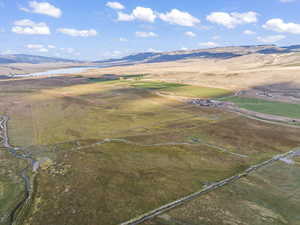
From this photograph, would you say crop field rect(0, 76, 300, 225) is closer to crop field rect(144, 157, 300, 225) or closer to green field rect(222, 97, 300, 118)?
crop field rect(144, 157, 300, 225)

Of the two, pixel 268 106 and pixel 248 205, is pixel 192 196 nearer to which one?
pixel 248 205

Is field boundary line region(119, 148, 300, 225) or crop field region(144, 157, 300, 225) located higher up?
field boundary line region(119, 148, 300, 225)

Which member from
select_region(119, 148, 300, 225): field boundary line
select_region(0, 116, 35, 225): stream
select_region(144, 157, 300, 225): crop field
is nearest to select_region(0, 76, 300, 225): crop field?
select_region(119, 148, 300, 225): field boundary line

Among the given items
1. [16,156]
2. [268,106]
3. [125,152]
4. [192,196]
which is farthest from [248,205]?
[268,106]

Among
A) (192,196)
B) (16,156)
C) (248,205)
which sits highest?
(16,156)

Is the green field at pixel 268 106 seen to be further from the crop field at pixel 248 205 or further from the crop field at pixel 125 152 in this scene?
the crop field at pixel 248 205

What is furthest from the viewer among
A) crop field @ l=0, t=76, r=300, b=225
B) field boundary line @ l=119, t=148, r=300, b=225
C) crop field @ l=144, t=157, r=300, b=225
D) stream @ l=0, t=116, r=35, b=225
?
crop field @ l=0, t=76, r=300, b=225

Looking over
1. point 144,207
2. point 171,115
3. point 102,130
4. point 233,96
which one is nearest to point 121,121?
point 102,130
